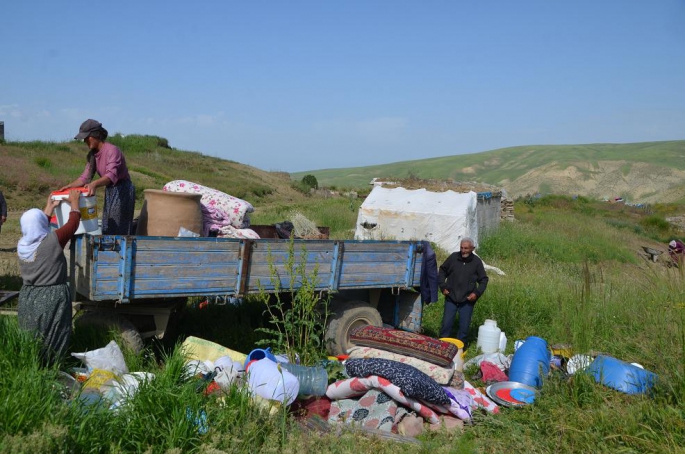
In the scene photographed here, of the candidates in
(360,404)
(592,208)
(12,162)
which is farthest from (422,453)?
(592,208)

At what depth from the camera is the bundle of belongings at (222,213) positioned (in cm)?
668

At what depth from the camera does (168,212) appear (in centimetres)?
604

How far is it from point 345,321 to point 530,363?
6.58ft

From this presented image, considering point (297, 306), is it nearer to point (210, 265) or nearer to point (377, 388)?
point (210, 265)

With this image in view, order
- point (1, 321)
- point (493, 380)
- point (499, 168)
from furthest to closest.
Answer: point (499, 168) → point (493, 380) → point (1, 321)

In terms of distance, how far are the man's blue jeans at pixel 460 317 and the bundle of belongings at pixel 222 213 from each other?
2877 millimetres

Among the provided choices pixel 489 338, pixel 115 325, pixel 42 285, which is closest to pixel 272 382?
pixel 115 325

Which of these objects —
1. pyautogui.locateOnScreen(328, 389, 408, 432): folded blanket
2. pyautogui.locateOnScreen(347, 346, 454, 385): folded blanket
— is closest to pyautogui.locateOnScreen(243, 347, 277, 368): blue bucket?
pyautogui.locateOnScreen(328, 389, 408, 432): folded blanket

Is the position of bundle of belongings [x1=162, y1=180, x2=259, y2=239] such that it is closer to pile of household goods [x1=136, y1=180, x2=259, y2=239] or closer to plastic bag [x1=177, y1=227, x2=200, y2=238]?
pile of household goods [x1=136, y1=180, x2=259, y2=239]

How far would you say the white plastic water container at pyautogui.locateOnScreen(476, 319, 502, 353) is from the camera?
7.41 metres

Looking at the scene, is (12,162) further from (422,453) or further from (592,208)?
(592,208)

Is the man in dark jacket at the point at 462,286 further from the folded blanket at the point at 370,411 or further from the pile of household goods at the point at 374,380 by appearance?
the folded blanket at the point at 370,411

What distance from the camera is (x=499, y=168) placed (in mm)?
101250

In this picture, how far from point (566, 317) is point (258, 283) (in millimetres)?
3146
